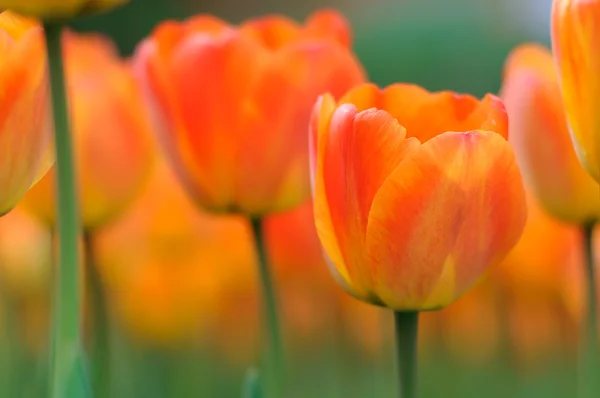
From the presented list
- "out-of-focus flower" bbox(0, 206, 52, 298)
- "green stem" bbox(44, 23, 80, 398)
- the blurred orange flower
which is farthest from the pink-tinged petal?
"out-of-focus flower" bbox(0, 206, 52, 298)

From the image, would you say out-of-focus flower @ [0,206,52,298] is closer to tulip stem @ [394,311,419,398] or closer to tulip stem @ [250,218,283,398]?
tulip stem @ [250,218,283,398]

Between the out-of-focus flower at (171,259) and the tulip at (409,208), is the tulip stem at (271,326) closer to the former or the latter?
the tulip at (409,208)

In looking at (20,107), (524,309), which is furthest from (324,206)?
(524,309)

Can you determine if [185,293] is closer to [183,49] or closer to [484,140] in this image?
[183,49]

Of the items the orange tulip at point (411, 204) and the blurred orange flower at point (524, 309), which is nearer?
the orange tulip at point (411, 204)

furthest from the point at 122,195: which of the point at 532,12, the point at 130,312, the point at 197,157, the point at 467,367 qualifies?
the point at 532,12

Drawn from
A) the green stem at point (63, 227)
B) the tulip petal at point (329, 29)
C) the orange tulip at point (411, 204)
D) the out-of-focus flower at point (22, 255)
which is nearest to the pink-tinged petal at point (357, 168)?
the orange tulip at point (411, 204)
